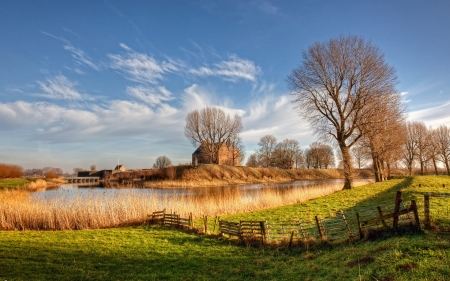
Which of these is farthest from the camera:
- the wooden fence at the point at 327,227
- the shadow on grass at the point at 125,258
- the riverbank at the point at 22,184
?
the riverbank at the point at 22,184

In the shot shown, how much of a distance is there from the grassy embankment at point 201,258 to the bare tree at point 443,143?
4317 cm

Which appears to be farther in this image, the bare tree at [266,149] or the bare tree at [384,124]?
the bare tree at [266,149]

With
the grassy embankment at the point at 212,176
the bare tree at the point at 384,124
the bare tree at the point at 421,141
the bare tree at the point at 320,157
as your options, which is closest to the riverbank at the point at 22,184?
the grassy embankment at the point at 212,176

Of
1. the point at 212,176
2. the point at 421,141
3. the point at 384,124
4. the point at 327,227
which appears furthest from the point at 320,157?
the point at 327,227

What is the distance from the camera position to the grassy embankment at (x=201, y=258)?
5.88 m

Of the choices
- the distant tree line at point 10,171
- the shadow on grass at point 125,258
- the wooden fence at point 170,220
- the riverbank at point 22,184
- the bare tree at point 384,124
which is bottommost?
the shadow on grass at point 125,258

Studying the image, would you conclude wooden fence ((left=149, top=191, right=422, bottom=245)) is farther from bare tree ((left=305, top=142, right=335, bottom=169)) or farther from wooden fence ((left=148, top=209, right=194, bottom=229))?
bare tree ((left=305, top=142, right=335, bottom=169))

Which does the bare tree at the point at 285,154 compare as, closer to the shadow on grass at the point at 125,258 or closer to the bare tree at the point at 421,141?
the bare tree at the point at 421,141

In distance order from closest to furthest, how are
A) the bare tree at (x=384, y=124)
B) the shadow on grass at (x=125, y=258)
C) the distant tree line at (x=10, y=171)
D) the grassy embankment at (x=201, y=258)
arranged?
the grassy embankment at (x=201, y=258) → the shadow on grass at (x=125, y=258) → the bare tree at (x=384, y=124) → the distant tree line at (x=10, y=171)

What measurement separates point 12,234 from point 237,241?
1033 cm

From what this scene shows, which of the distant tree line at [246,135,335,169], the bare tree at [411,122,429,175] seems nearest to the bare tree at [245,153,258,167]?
the distant tree line at [246,135,335,169]

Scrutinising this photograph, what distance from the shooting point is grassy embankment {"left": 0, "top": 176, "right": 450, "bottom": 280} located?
5875 millimetres

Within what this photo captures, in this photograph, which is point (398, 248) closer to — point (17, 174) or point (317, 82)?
point (317, 82)

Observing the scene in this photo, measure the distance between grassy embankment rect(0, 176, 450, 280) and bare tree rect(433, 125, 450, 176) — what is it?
142ft
